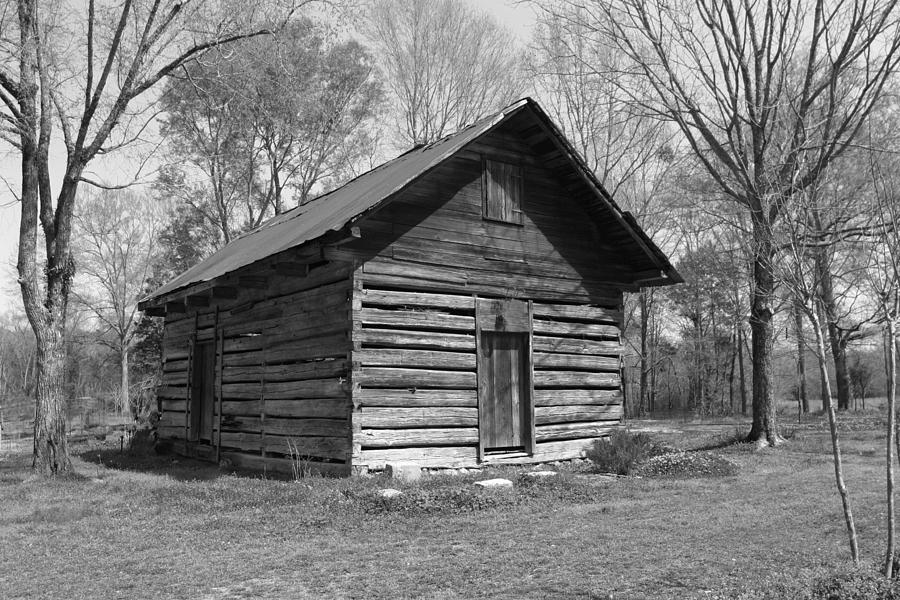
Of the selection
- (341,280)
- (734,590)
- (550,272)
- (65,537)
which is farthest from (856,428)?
(65,537)

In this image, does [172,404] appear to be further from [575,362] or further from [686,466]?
[686,466]

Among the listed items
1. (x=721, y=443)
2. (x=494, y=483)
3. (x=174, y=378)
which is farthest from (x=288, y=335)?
(x=721, y=443)

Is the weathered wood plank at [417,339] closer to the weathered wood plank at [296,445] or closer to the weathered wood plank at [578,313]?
the weathered wood plank at [296,445]

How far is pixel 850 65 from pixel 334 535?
50.0 ft

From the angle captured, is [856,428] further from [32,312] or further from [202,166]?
[202,166]

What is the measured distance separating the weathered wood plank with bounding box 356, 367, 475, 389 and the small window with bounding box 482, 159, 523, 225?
125 inches

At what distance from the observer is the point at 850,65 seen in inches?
642

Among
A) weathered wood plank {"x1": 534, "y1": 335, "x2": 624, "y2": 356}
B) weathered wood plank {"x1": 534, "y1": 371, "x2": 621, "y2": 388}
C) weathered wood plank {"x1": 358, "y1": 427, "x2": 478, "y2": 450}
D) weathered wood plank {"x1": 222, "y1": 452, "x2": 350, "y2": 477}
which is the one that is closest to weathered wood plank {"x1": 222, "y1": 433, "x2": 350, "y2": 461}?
weathered wood plank {"x1": 222, "y1": 452, "x2": 350, "y2": 477}

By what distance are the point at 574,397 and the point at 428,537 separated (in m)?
7.88

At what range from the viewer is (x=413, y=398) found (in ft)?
42.5

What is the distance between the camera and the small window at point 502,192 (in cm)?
1433

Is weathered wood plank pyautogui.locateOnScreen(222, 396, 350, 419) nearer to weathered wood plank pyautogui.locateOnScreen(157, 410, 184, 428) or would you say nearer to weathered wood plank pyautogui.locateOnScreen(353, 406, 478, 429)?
weathered wood plank pyautogui.locateOnScreen(353, 406, 478, 429)

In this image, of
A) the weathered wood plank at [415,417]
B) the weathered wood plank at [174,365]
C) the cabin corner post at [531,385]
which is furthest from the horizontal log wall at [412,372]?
the weathered wood plank at [174,365]

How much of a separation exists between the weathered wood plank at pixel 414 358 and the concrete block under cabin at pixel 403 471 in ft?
5.67
